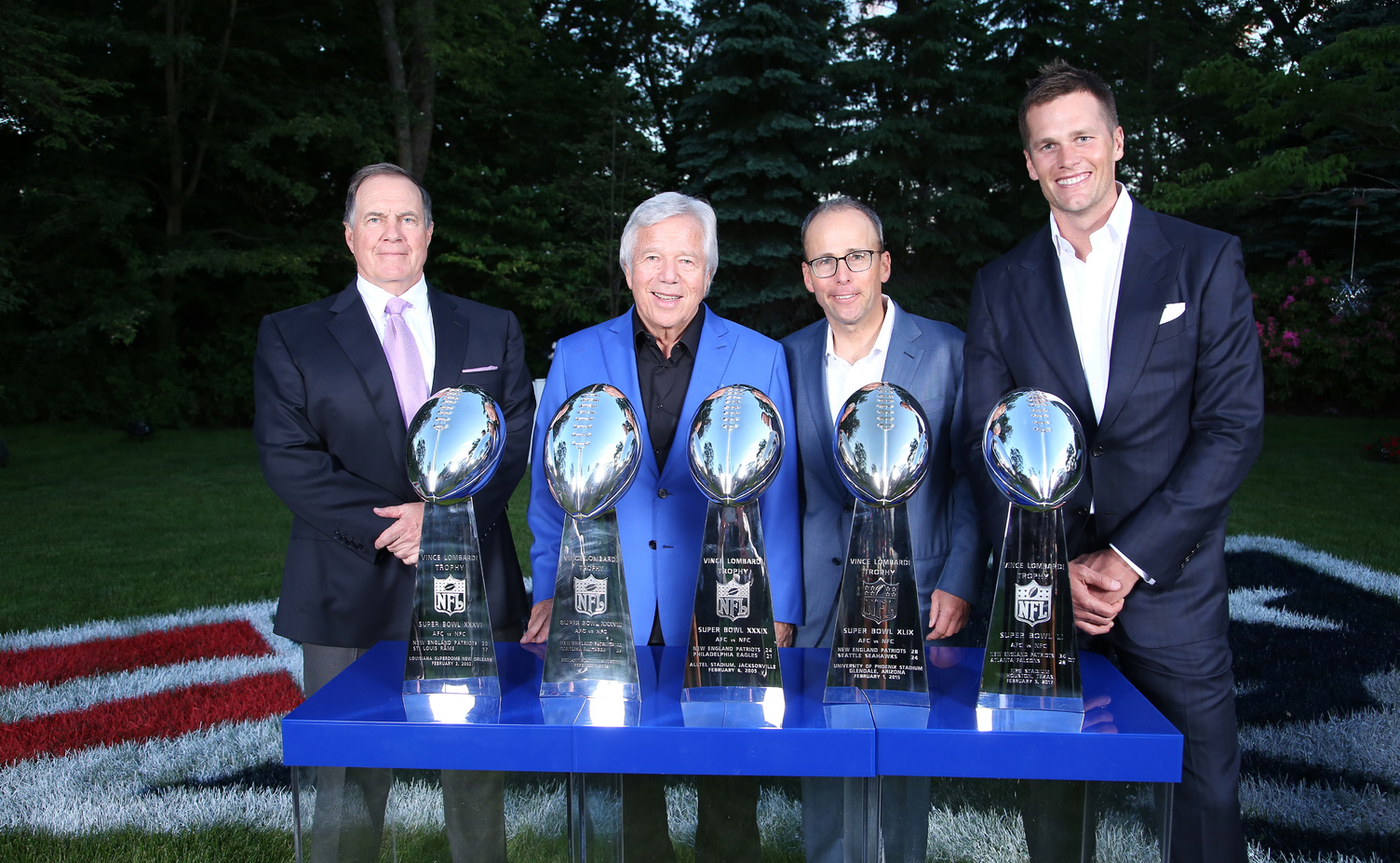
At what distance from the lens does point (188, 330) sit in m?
15.5

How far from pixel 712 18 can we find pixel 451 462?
1450 centimetres

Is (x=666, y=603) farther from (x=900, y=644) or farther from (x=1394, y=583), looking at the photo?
(x=1394, y=583)

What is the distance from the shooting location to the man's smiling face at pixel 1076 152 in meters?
2.10

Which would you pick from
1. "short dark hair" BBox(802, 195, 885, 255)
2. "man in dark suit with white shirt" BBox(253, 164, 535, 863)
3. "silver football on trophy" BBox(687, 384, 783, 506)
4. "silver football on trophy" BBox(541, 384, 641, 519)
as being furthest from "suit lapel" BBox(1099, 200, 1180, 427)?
"man in dark suit with white shirt" BBox(253, 164, 535, 863)

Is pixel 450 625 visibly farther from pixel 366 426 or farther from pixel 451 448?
pixel 366 426

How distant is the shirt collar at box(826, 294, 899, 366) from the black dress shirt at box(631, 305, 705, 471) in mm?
391

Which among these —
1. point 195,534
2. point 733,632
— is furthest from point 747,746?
point 195,534

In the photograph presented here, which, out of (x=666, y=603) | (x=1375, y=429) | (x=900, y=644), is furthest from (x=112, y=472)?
(x=1375, y=429)

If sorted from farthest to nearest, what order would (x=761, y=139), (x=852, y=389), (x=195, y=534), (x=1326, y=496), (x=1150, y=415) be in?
(x=761, y=139) < (x=1326, y=496) < (x=195, y=534) < (x=852, y=389) < (x=1150, y=415)

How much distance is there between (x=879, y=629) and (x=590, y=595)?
52 centimetres

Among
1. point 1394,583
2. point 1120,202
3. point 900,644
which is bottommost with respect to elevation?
point 1394,583

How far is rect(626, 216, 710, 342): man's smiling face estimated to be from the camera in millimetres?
2250

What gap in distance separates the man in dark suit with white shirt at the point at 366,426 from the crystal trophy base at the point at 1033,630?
4.07ft

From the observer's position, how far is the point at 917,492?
244 centimetres
